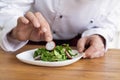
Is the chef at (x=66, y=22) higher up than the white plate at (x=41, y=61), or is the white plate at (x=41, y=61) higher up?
the chef at (x=66, y=22)

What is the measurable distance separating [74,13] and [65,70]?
42cm

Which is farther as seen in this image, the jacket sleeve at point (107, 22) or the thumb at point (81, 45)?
the jacket sleeve at point (107, 22)

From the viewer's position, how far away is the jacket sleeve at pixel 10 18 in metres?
0.97

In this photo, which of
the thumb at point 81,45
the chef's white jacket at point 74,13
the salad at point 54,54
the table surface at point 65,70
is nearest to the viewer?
the table surface at point 65,70

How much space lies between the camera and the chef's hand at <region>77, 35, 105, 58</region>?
917 mm

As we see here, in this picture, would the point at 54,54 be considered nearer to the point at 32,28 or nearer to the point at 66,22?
the point at 32,28

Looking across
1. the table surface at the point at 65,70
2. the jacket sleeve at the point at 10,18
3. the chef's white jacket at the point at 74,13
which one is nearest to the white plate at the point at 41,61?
the table surface at the point at 65,70

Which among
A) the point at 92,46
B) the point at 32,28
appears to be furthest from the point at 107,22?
the point at 32,28

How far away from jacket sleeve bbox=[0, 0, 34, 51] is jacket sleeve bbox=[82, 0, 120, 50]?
26cm

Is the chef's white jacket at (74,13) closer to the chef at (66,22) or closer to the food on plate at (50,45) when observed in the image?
the chef at (66,22)

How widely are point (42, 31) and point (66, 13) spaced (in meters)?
0.30

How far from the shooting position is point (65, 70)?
78cm

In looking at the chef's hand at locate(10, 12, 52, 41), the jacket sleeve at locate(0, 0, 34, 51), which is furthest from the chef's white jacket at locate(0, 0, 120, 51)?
the chef's hand at locate(10, 12, 52, 41)

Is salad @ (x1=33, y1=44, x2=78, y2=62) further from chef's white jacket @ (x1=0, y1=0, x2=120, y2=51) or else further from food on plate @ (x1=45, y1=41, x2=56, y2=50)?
chef's white jacket @ (x1=0, y1=0, x2=120, y2=51)
